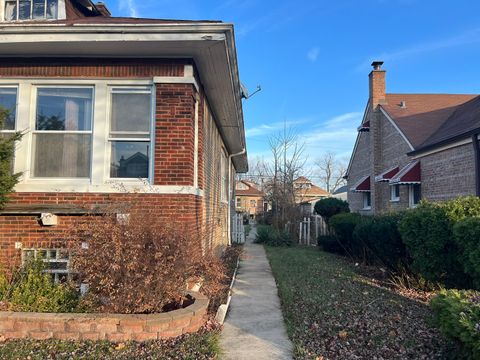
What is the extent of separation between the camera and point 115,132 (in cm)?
642

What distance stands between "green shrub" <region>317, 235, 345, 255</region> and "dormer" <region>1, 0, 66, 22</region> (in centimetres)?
1123

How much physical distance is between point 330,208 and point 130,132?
15367 millimetres

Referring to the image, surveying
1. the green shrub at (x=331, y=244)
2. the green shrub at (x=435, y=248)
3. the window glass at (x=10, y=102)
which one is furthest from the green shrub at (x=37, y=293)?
the green shrub at (x=331, y=244)

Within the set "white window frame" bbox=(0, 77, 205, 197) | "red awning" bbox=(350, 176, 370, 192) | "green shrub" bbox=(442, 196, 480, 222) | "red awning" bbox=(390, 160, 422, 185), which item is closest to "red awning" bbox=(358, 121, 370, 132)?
Answer: "red awning" bbox=(350, 176, 370, 192)

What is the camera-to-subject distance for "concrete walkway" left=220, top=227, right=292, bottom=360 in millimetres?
4301

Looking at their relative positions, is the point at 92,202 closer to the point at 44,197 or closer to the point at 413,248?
the point at 44,197

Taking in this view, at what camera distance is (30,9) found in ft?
27.7

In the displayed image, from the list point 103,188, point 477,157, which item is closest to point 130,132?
point 103,188

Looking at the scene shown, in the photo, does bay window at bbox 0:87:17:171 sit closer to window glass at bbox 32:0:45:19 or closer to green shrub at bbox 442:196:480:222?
window glass at bbox 32:0:45:19

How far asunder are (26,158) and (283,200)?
55.2 ft

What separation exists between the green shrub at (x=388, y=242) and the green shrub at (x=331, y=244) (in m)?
4.74

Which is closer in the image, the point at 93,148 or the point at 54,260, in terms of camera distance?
the point at 54,260

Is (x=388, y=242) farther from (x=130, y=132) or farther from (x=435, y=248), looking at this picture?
(x=130, y=132)

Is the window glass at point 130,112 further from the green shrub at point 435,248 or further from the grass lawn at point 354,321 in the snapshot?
the green shrub at point 435,248
